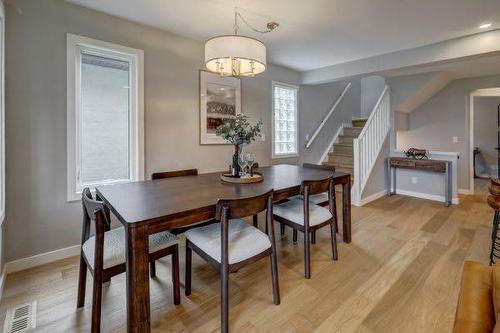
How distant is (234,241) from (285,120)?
3.45 m

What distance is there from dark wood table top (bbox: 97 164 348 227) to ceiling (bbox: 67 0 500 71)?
1.70m

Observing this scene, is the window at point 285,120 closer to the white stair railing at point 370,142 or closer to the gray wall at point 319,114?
the gray wall at point 319,114

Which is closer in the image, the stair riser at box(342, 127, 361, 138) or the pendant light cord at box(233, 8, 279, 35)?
the pendant light cord at box(233, 8, 279, 35)

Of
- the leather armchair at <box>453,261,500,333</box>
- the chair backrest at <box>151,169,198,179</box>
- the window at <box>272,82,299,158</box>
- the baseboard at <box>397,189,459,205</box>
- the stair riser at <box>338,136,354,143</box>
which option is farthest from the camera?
the stair riser at <box>338,136,354,143</box>

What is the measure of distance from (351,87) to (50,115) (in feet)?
20.3

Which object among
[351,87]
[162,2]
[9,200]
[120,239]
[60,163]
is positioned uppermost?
[351,87]

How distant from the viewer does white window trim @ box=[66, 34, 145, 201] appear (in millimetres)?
2508

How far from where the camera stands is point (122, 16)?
9.04 ft

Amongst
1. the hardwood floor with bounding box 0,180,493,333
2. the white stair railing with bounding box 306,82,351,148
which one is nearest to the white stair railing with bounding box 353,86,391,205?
the white stair railing with bounding box 306,82,351,148

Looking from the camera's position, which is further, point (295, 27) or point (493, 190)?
point (295, 27)

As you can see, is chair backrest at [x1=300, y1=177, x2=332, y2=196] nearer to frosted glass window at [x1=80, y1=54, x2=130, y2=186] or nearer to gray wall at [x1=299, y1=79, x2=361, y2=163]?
frosted glass window at [x1=80, y1=54, x2=130, y2=186]

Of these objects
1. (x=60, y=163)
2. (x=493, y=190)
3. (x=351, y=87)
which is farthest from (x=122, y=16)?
(x=351, y=87)

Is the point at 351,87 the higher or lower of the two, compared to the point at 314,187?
higher

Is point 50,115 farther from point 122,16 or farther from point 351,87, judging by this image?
point 351,87
